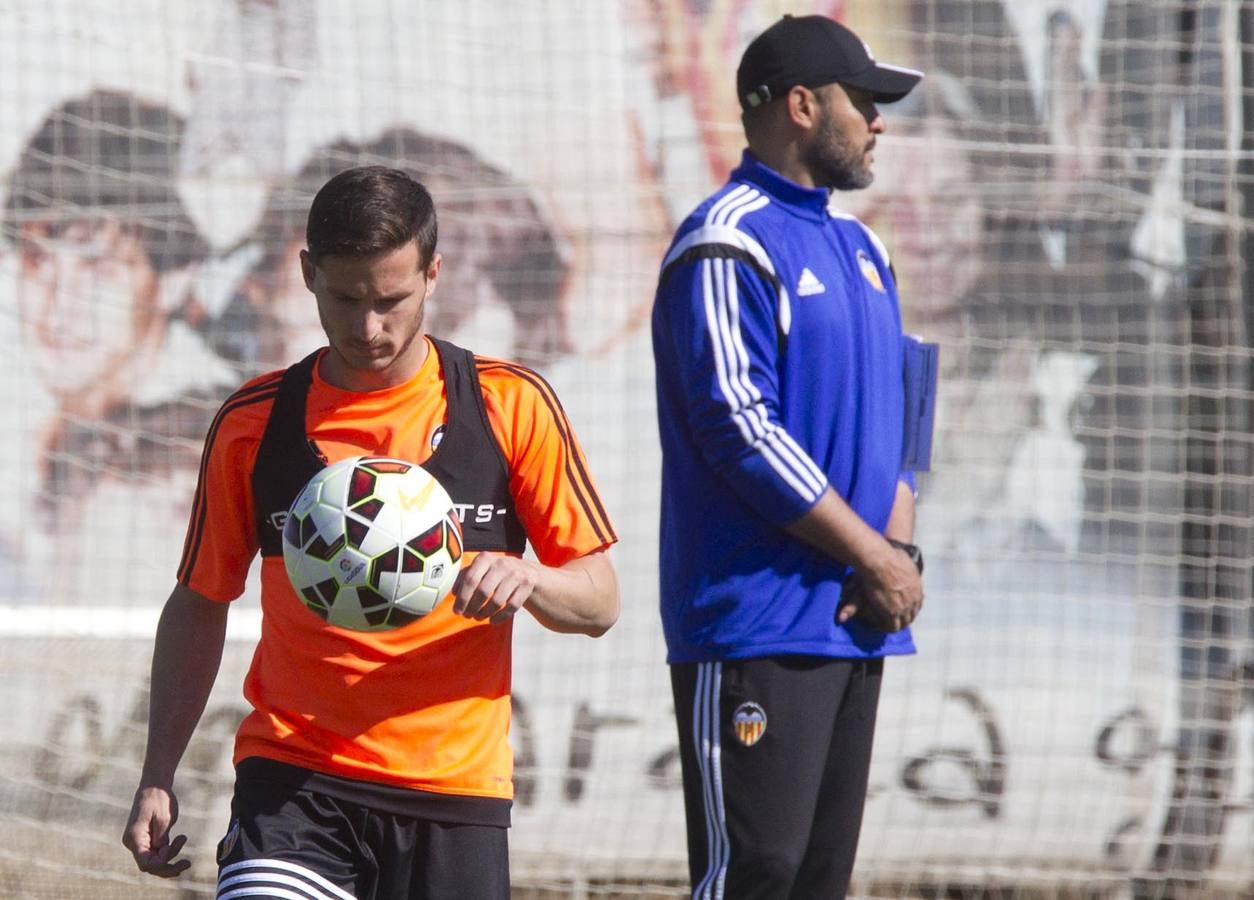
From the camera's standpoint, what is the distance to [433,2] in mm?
5879

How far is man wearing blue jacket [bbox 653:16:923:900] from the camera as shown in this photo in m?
3.26

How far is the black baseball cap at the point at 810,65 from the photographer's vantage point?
140 inches

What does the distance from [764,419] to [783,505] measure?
0.58 ft

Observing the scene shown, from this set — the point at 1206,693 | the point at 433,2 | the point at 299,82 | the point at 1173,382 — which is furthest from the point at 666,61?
the point at 1206,693

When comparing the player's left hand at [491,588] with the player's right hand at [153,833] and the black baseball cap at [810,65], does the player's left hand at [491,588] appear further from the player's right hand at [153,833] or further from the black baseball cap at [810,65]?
the black baseball cap at [810,65]

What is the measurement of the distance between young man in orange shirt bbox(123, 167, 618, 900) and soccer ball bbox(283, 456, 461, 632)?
140mm

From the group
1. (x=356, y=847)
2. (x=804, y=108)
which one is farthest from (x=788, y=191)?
(x=356, y=847)

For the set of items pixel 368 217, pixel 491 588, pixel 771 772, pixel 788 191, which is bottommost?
pixel 771 772

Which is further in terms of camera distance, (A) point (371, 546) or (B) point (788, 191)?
(B) point (788, 191)

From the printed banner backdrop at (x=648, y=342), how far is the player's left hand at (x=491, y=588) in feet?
11.0

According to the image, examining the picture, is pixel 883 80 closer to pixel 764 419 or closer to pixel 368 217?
pixel 764 419

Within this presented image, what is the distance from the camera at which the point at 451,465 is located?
108 inches

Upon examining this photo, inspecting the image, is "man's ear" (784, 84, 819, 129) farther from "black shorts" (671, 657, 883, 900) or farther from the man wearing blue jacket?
"black shorts" (671, 657, 883, 900)

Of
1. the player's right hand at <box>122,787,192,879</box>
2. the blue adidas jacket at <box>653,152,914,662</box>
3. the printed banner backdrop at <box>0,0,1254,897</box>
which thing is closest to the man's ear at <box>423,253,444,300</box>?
the blue adidas jacket at <box>653,152,914,662</box>
